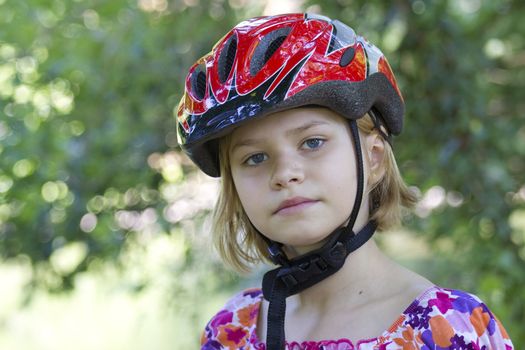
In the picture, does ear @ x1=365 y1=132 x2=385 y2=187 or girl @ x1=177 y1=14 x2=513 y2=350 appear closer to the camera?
girl @ x1=177 y1=14 x2=513 y2=350

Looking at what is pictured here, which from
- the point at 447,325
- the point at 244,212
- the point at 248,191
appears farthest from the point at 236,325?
the point at 447,325

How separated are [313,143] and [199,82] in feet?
1.36

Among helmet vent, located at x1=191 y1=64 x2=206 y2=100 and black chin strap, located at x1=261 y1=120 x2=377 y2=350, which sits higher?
helmet vent, located at x1=191 y1=64 x2=206 y2=100

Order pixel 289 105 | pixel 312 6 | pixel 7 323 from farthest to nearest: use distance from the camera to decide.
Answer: pixel 7 323
pixel 312 6
pixel 289 105

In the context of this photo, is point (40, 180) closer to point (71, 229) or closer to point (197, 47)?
point (71, 229)

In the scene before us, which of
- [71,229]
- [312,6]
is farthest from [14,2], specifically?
[312,6]

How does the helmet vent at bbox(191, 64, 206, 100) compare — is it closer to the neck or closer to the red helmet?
the red helmet

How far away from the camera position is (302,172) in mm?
2041

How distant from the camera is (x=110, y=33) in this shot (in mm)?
3850

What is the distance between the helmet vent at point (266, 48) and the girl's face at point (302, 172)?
15 centimetres

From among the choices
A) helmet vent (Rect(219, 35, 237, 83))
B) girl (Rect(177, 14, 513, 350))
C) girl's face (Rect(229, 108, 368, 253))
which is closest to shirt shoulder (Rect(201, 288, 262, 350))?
girl (Rect(177, 14, 513, 350))

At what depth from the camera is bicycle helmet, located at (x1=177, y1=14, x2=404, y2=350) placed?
6.77ft

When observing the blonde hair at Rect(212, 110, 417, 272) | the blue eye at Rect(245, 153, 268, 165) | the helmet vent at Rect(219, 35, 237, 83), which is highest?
the helmet vent at Rect(219, 35, 237, 83)

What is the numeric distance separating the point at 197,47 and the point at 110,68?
421 millimetres
